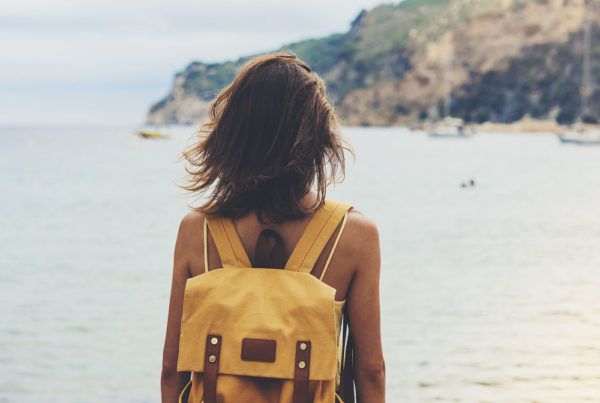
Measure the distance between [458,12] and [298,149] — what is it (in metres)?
143

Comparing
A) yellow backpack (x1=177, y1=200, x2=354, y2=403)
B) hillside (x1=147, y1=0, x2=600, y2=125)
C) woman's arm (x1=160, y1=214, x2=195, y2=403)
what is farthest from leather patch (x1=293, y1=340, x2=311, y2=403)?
hillside (x1=147, y1=0, x2=600, y2=125)

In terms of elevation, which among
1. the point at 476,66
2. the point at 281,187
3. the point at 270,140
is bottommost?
the point at 281,187

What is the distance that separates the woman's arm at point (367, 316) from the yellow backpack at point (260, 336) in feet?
0.53

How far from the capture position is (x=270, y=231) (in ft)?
5.49

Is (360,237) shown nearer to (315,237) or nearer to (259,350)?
(315,237)

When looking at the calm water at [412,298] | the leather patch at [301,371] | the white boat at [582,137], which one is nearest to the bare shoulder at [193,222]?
the calm water at [412,298]

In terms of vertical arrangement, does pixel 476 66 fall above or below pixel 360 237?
above

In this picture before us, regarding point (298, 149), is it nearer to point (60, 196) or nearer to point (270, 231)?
point (270, 231)

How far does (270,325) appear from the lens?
62.3 inches

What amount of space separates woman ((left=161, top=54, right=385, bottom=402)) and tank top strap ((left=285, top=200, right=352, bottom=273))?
2 centimetres

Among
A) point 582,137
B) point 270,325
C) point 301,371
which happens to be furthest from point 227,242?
point 582,137

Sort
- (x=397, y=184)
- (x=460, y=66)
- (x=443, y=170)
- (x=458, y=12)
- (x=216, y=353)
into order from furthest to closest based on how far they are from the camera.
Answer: (x=458, y=12)
(x=460, y=66)
(x=443, y=170)
(x=397, y=184)
(x=216, y=353)

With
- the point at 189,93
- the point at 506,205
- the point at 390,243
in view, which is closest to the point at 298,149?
the point at 390,243

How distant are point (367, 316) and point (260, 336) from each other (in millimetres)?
324
